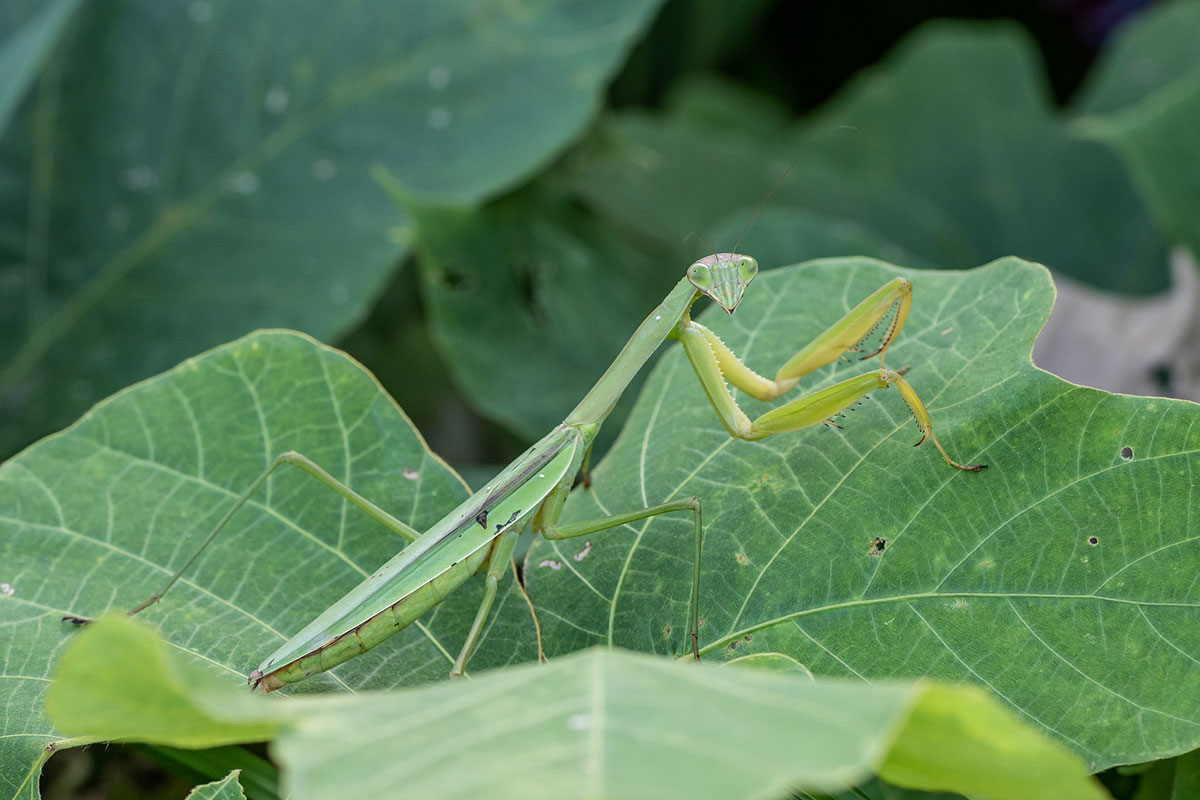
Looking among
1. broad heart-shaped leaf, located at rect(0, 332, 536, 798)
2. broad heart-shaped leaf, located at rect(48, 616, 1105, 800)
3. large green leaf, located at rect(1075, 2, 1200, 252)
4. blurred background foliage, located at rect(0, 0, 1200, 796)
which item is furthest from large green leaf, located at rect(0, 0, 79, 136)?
large green leaf, located at rect(1075, 2, 1200, 252)

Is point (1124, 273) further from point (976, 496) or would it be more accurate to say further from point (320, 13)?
point (320, 13)

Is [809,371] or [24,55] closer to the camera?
[809,371]

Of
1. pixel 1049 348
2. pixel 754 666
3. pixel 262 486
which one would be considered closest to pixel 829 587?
pixel 754 666

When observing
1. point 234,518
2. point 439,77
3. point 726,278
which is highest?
point 439,77

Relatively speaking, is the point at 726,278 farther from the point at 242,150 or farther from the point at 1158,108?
the point at 242,150

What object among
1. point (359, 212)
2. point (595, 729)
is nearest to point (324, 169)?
point (359, 212)

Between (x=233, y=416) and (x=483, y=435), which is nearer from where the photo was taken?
(x=233, y=416)

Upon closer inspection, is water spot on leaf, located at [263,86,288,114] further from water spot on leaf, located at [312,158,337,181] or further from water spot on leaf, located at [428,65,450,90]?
water spot on leaf, located at [428,65,450,90]

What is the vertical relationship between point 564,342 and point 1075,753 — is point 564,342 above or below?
below
